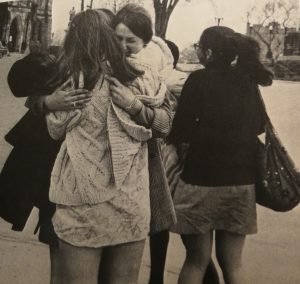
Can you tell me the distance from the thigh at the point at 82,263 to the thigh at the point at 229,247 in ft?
1.52

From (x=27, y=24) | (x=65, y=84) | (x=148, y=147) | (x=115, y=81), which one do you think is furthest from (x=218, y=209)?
(x=27, y=24)

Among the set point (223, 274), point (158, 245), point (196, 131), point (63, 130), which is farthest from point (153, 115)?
point (223, 274)

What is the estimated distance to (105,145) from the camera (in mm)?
2490

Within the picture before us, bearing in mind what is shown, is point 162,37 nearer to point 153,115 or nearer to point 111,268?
point 153,115

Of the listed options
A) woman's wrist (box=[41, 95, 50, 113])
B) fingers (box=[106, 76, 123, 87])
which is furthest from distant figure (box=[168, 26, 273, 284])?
woman's wrist (box=[41, 95, 50, 113])

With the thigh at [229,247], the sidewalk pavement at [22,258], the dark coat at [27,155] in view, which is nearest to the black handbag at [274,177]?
the thigh at [229,247]

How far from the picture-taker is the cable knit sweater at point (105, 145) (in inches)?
97.7

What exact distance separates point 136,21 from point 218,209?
79 centimetres

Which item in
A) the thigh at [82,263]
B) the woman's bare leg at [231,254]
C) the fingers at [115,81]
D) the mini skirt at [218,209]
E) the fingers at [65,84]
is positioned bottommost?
the thigh at [82,263]

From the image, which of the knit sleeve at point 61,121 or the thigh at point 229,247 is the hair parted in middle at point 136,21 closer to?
the knit sleeve at point 61,121

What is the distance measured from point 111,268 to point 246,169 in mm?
642

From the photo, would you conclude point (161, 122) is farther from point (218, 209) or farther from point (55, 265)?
point (55, 265)

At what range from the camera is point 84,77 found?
251cm

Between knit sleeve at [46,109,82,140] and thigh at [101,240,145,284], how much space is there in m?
0.48
